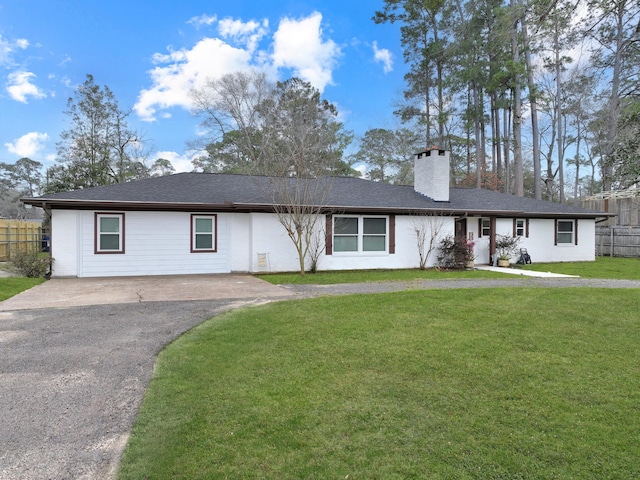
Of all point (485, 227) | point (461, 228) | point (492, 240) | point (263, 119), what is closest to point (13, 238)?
point (263, 119)

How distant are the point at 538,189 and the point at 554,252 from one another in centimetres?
725

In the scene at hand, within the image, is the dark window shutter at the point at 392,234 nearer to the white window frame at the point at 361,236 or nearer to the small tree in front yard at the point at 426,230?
the white window frame at the point at 361,236

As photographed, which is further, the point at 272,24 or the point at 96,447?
the point at 272,24

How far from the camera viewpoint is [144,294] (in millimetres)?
8445

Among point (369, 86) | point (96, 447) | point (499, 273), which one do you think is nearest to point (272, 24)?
point (369, 86)

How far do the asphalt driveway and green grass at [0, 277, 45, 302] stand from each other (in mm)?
333

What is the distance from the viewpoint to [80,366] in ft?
13.2

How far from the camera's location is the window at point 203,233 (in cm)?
1237

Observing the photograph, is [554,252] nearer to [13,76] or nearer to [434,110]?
[434,110]

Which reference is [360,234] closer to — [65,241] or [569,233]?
[65,241]

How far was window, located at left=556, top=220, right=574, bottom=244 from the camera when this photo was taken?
54.6 feet

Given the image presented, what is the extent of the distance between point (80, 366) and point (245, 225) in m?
9.01

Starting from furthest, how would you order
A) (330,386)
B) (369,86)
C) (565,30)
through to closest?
Answer: (369,86), (565,30), (330,386)

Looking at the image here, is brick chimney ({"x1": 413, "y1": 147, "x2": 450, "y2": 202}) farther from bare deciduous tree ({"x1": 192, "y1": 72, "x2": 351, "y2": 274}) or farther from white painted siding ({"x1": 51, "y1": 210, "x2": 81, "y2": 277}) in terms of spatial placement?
white painted siding ({"x1": 51, "y1": 210, "x2": 81, "y2": 277})
